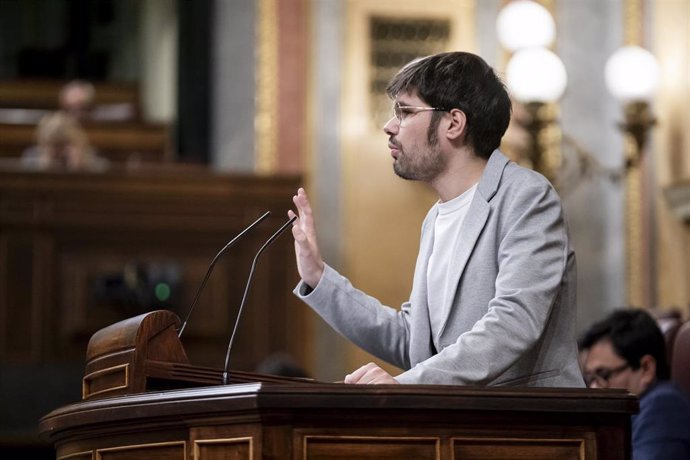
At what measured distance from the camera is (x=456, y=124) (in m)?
3.31

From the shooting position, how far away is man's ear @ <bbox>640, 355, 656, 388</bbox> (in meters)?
4.39

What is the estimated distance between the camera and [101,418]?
2.90m

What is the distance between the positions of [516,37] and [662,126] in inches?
58.2

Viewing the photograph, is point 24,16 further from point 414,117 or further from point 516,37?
point 414,117

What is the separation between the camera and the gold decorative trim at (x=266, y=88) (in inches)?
392

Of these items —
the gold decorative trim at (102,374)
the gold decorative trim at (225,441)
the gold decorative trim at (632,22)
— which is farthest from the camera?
the gold decorative trim at (632,22)

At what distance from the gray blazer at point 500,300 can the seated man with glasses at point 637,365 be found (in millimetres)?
1049

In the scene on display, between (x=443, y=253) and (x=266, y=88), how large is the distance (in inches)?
269

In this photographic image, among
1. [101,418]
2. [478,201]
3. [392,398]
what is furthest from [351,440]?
[478,201]

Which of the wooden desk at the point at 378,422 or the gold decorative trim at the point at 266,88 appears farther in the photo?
the gold decorative trim at the point at 266,88

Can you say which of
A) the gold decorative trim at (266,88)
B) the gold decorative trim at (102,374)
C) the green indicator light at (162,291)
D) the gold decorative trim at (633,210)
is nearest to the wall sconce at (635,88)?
the gold decorative trim at (633,210)

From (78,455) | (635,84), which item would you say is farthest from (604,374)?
(635,84)

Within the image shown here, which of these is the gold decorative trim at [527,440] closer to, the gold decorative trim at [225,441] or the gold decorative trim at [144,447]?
the gold decorative trim at [225,441]

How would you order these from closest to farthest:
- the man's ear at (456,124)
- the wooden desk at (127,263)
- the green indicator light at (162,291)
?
the man's ear at (456,124)
the wooden desk at (127,263)
the green indicator light at (162,291)
